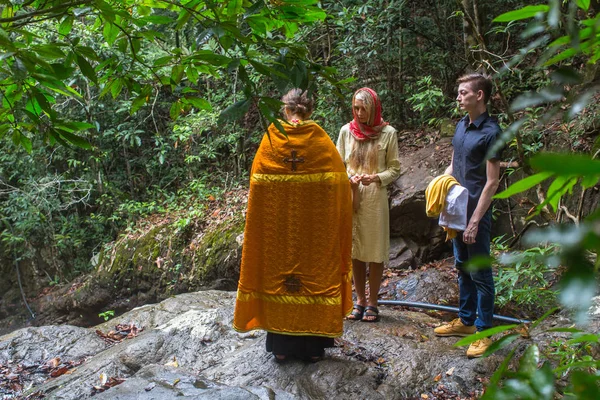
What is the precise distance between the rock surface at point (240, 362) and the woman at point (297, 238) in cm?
26

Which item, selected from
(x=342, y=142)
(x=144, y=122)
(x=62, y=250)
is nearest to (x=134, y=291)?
(x=62, y=250)

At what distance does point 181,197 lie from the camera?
31.0ft

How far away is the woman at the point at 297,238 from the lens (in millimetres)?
3385

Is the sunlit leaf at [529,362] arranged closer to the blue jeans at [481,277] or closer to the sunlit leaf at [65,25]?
the sunlit leaf at [65,25]

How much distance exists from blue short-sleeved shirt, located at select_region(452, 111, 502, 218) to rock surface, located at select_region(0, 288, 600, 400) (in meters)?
1.08

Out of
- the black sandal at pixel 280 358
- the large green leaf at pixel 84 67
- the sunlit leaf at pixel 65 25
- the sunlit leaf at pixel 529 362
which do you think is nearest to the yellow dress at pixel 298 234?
the black sandal at pixel 280 358

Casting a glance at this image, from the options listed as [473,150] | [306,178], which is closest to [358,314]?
[306,178]

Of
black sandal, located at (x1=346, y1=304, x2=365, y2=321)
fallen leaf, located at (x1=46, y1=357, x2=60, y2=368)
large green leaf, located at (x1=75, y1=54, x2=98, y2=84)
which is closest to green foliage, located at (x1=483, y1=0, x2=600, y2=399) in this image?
large green leaf, located at (x1=75, y1=54, x2=98, y2=84)

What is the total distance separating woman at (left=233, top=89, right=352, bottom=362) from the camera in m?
3.38

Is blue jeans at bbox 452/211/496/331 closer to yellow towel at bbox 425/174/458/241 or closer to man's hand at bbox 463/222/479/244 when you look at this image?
man's hand at bbox 463/222/479/244

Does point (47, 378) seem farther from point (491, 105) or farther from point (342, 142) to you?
point (491, 105)

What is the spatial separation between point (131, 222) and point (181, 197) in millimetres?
1001

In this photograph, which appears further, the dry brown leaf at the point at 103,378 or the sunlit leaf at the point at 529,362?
the dry brown leaf at the point at 103,378

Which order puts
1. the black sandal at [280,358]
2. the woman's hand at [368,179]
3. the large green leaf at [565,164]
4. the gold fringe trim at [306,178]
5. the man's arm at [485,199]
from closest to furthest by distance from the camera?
1. the large green leaf at [565,164]
2. the man's arm at [485,199]
3. the gold fringe trim at [306,178]
4. the black sandal at [280,358]
5. the woman's hand at [368,179]
